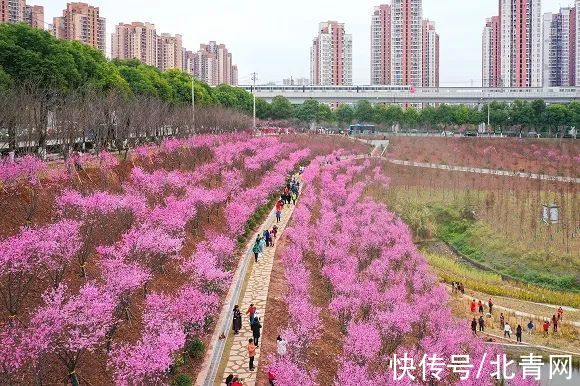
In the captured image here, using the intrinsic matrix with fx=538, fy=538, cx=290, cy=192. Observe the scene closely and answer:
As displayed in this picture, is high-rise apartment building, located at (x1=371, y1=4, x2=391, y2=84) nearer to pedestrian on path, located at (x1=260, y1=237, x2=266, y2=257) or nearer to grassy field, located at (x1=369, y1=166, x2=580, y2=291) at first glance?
grassy field, located at (x1=369, y1=166, x2=580, y2=291)

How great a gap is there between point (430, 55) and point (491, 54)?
15462mm

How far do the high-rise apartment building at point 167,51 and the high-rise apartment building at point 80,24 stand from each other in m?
13.1

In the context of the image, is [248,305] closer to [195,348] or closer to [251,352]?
[195,348]

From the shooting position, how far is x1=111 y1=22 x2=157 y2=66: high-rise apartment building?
286ft

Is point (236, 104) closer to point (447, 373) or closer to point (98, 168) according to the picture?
point (98, 168)

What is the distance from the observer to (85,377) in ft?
40.1

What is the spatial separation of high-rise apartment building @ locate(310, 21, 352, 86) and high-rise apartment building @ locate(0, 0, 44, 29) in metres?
53.9

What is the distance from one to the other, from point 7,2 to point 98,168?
57.9m

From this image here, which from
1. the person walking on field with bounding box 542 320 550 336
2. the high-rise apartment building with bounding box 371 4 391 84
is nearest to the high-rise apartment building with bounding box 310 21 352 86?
the high-rise apartment building with bounding box 371 4 391 84

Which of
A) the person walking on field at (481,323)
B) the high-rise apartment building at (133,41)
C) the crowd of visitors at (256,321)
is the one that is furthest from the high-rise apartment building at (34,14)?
the person walking on field at (481,323)

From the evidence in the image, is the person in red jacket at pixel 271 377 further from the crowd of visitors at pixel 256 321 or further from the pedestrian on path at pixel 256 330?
the pedestrian on path at pixel 256 330

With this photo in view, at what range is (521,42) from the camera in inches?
3310

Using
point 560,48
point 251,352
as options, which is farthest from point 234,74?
point 251,352

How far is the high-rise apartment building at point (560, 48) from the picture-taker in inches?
3506
